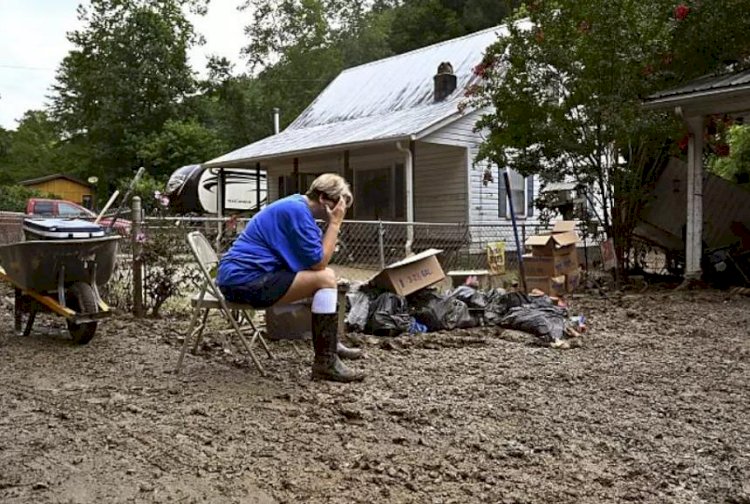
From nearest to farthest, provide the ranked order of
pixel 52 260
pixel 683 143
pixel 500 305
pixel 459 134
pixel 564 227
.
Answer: pixel 52 260, pixel 500 305, pixel 564 227, pixel 683 143, pixel 459 134

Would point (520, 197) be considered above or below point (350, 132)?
below

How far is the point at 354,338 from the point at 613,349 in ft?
6.47

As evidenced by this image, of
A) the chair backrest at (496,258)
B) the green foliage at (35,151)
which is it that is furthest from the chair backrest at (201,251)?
the green foliage at (35,151)

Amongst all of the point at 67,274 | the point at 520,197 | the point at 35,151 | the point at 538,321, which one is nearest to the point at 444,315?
the point at 538,321

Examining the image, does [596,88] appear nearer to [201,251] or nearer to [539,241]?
[539,241]

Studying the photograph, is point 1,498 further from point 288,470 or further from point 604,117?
point 604,117

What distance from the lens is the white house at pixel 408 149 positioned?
13359 mm

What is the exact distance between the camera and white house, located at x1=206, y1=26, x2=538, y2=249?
1336cm

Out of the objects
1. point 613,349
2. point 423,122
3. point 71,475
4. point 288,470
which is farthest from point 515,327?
point 423,122

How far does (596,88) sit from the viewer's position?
8.84 m

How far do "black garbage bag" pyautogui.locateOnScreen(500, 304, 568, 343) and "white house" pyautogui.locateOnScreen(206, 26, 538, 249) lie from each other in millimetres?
6701

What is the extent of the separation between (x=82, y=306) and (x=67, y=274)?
0.27 m

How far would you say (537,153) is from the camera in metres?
9.67

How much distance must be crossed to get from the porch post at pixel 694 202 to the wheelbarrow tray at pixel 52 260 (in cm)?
697
